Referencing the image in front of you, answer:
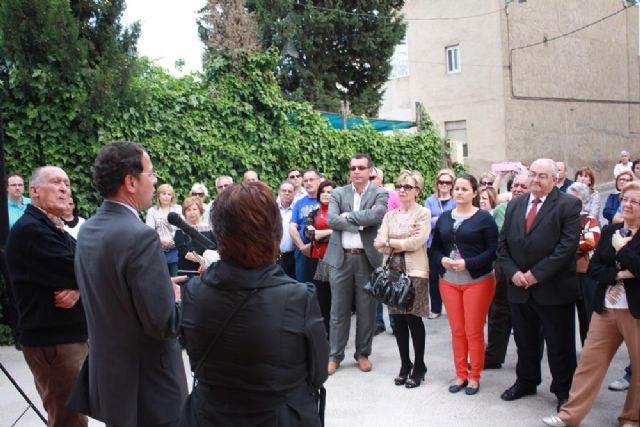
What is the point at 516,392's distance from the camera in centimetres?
534

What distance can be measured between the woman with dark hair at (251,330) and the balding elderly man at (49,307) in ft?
4.77

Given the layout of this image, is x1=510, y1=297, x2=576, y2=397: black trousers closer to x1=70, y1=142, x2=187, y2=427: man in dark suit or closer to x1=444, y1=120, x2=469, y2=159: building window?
x1=70, y1=142, x2=187, y2=427: man in dark suit

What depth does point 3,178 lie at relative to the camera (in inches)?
174

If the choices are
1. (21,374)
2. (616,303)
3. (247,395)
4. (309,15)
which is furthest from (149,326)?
(309,15)

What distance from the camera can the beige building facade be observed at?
79.8 feet

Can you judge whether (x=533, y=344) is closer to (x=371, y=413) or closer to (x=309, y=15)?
(x=371, y=413)

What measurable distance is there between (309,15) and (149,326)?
1689cm

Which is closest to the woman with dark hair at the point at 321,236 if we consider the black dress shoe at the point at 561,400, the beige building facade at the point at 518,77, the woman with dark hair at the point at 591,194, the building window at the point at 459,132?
the black dress shoe at the point at 561,400

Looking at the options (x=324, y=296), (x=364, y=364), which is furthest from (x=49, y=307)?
(x=324, y=296)

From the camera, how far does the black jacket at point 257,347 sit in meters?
2.31

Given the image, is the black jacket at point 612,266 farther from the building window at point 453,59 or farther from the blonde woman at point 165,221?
the building window at point 453,59

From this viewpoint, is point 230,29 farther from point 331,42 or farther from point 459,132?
point 459,132

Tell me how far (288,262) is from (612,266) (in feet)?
15.0

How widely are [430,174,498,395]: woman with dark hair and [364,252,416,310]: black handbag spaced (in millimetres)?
380
